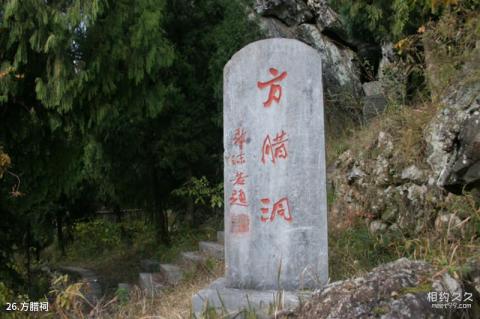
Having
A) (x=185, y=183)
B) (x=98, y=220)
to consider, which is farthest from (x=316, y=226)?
(x=98, y=220)

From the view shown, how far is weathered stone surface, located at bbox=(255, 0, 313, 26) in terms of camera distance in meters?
8.85

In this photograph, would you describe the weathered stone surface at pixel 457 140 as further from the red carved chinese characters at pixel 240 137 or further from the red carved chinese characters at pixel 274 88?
the red carved chinese characters at pixel 240 137

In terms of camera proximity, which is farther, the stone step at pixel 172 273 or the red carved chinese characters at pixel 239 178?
the stone step at pixel 172 273

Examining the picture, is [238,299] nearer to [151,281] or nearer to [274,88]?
[274,88]

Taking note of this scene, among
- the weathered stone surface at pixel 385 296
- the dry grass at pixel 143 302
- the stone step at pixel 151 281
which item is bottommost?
the stone step at pixel 151 281

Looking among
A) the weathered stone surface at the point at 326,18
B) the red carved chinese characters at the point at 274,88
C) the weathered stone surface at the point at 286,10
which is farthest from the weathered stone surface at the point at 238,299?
the weathered stone surface at the point at 326,18

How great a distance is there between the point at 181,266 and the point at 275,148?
3.57 metres

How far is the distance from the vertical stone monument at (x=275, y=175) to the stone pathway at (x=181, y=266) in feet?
8.18

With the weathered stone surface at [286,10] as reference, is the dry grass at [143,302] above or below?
below

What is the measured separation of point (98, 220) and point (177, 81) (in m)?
5.61

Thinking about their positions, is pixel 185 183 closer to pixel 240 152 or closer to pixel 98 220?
Result: pixel 240 152

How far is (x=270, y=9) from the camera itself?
8938mm

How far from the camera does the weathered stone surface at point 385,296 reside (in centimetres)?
221

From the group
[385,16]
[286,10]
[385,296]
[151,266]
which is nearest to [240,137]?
[385,296]
